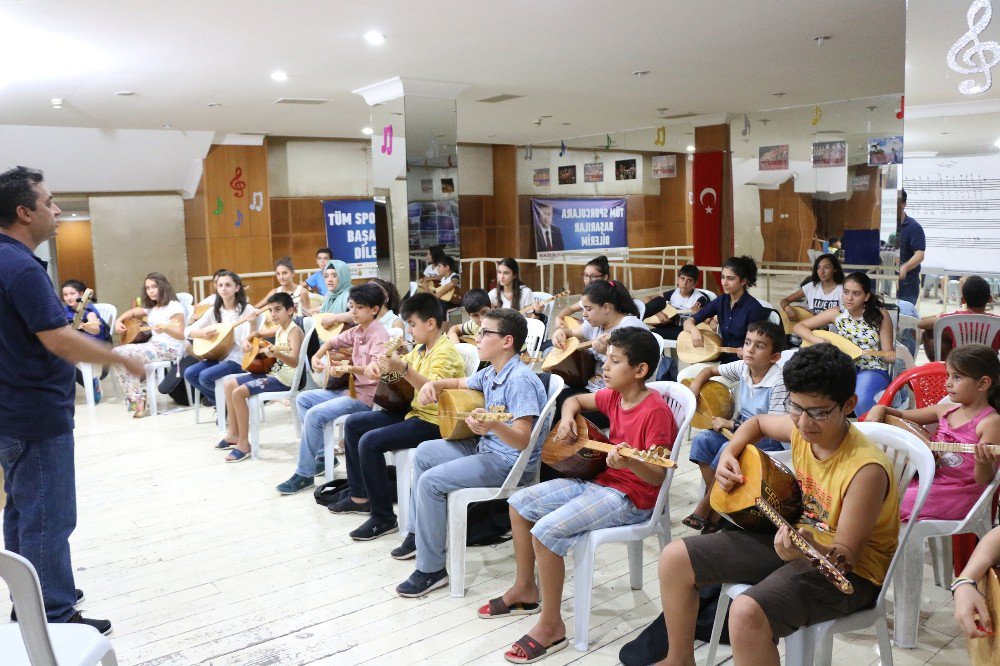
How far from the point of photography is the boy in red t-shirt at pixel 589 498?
2.73 m

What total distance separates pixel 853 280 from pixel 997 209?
0.88 m

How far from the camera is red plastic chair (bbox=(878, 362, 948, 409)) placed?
129 inches

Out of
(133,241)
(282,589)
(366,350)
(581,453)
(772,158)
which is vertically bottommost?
(282,589)

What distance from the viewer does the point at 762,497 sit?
2174 millimetres

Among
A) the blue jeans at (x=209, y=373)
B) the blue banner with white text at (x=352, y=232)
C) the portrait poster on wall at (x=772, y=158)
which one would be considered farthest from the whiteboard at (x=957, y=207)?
the blue banner with white text at (x=352, y=232)

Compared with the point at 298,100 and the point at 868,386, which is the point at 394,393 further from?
the point at 298,100

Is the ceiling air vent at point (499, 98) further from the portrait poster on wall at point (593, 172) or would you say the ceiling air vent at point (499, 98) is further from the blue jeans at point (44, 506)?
the blue jeans at point (44, 506)

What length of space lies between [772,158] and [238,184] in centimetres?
706

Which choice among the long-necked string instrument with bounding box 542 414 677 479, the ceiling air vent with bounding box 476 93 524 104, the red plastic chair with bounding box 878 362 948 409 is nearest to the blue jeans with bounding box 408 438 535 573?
the long-necked string instrument with bounding box 542 414 677 479

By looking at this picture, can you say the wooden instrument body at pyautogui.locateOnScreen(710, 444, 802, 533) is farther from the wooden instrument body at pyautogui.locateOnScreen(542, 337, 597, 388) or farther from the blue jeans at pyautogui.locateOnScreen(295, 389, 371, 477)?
the blue jeans at pyautogui.locateOnScreen(295, 389, 371, 477)

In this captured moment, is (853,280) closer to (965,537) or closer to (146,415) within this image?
(965,537)

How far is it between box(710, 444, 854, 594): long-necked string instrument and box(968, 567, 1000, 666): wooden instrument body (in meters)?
0.37

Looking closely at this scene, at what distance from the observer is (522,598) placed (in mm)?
3066

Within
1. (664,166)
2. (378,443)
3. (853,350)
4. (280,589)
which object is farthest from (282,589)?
(664,166)
